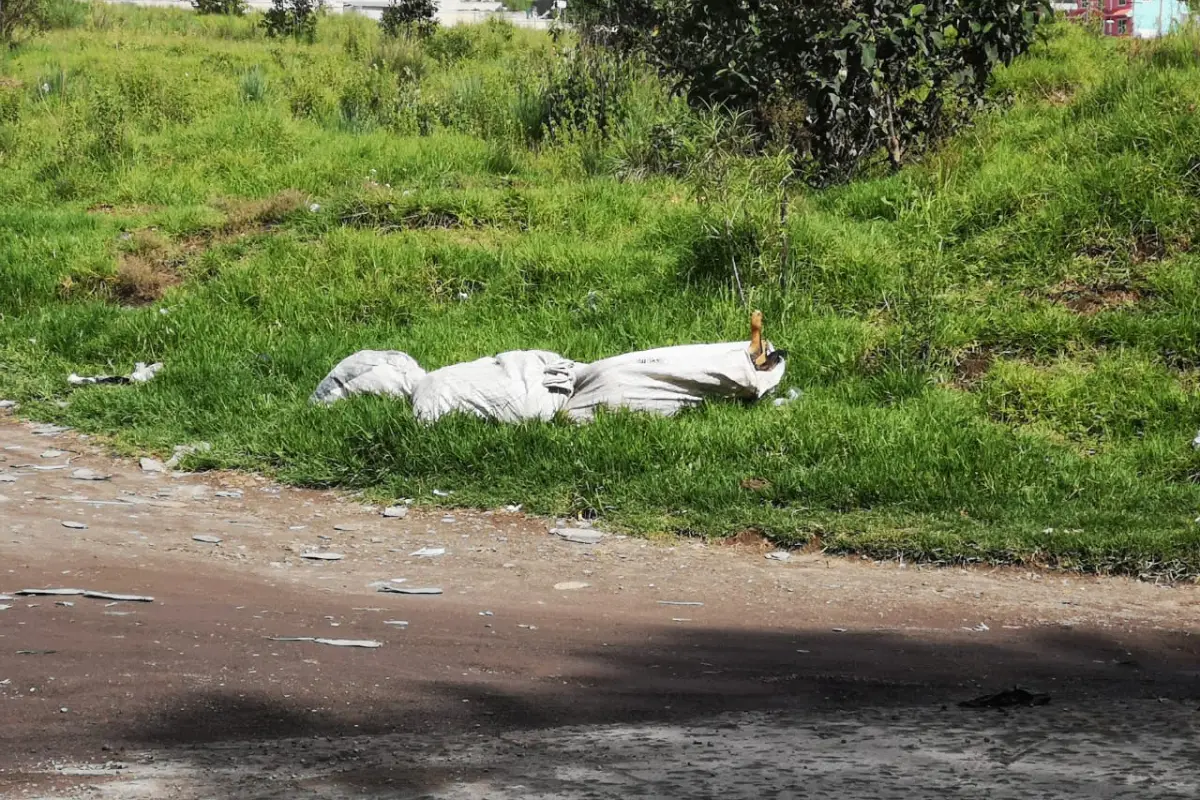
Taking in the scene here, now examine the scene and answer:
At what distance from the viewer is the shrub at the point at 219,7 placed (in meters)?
26.0

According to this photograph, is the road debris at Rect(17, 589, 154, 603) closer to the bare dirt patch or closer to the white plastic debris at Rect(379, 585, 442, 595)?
the white plastic debris at Rect(379, 585, 442, 595)

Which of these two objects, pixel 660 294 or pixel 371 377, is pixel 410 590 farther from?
pixel 660 294

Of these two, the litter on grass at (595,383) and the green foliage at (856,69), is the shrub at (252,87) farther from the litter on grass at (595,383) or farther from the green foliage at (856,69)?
the litter on grass at (595,383)

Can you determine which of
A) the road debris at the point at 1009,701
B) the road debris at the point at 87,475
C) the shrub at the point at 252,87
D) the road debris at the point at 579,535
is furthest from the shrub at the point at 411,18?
the road debris at the point at 1009,701

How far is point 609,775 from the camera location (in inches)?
119

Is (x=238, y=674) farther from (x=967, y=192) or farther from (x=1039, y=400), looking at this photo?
(x=967, y=192)

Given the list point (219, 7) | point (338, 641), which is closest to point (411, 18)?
point (219, 7)

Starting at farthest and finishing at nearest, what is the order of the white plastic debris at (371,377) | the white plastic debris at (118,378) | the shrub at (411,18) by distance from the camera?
1. the shrub at (411,18)
2. the white plastic debris at (118,378)
3. the white plastic debris at (371,377)

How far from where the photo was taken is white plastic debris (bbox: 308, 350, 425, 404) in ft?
25.3

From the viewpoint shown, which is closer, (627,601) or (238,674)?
(238,674)

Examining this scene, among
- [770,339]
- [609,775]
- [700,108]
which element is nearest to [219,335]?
[770,339]

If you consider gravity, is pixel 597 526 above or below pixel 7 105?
below

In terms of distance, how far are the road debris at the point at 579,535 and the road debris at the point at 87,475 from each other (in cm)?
253

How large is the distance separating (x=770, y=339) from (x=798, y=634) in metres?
3.61
